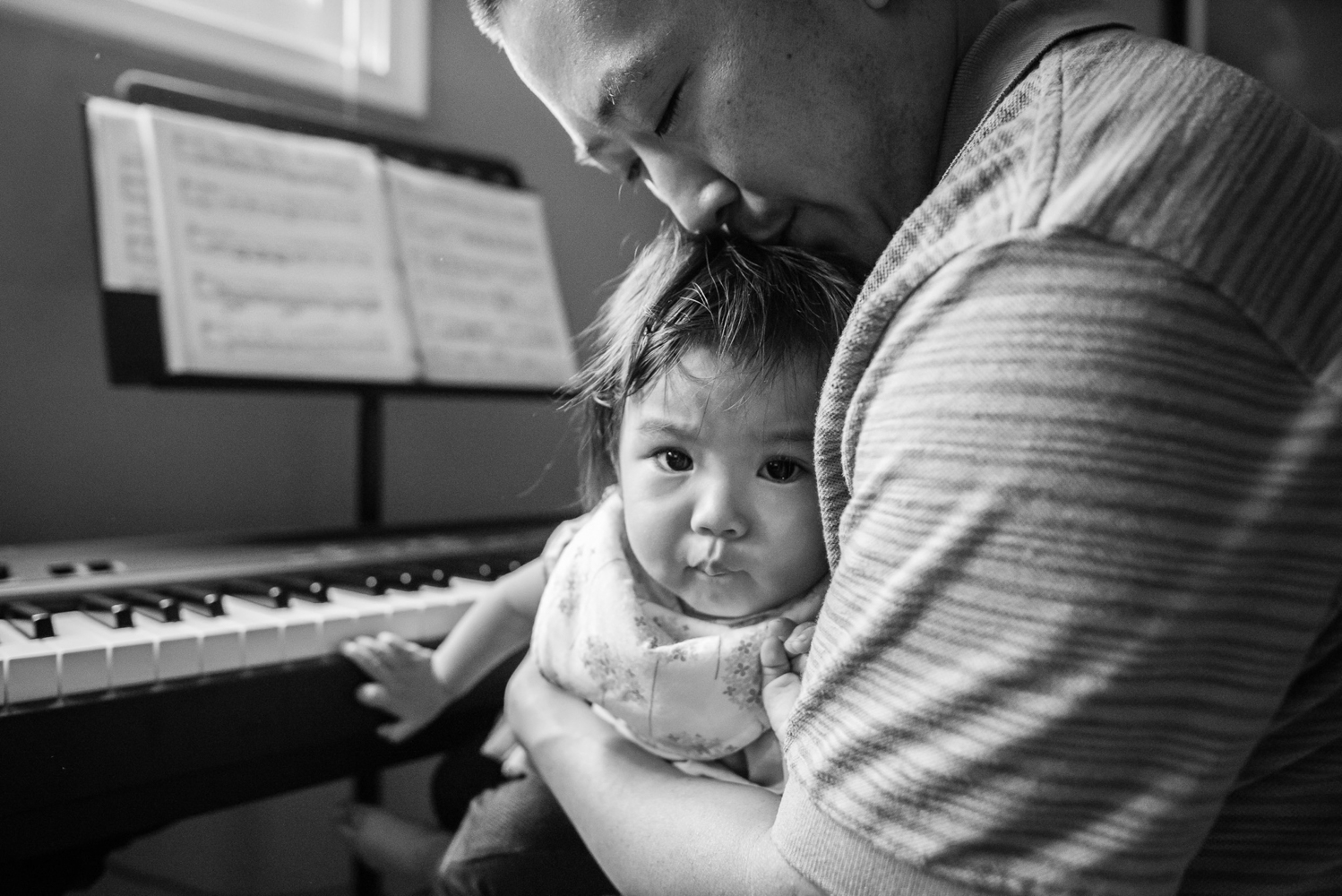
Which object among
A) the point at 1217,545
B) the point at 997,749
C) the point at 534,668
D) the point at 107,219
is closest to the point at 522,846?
the point at 534,668

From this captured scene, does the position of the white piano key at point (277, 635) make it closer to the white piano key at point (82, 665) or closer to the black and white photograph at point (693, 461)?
the black and white photograph at point (693, 461)

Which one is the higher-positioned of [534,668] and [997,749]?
[997,749]

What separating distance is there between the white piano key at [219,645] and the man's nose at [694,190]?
1.95 ft

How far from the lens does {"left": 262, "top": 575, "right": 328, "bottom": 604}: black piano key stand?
1188mm

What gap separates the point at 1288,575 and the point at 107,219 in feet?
4.68

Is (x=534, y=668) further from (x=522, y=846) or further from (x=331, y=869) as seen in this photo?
(x=331, y=869)

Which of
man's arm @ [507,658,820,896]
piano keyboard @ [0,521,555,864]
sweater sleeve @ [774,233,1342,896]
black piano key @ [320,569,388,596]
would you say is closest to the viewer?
sweater sleeve @ [774,233,1342,896]

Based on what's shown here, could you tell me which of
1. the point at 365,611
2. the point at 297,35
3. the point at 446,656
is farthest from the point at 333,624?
the point at 297,35

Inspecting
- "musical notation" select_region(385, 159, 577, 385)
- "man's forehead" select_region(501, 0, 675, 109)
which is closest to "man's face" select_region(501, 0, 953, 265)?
"man's forehead" select_region(501, 0, 675, 109)

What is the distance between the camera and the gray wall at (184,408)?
1.61 meters

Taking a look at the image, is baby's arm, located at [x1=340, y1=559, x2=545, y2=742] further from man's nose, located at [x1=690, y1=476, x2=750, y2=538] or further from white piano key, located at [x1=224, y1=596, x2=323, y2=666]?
man's nose, located at [x1=690, y1=476, x2=750, y2=538]

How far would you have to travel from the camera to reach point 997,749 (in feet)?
1.74

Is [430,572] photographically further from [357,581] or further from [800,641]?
[800,641]

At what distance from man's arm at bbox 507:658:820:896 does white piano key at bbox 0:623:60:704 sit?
416mm
